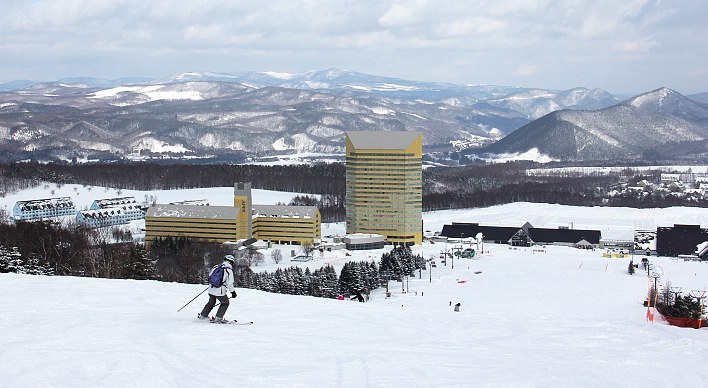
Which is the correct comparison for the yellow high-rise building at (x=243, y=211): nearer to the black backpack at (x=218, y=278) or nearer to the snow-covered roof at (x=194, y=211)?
the snow-covered roof at (x=194, y=211)

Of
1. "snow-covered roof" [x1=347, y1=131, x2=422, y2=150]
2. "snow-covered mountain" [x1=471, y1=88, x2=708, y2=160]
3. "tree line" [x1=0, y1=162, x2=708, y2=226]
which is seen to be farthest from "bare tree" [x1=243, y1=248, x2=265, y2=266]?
"snow-covered mountain" [x1=471, y1=88, x2=708, y2=160]

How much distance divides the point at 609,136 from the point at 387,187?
389 feet

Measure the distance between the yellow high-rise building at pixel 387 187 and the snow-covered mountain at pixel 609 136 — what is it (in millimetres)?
97702

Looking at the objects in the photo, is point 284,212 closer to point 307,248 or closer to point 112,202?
point 307,248

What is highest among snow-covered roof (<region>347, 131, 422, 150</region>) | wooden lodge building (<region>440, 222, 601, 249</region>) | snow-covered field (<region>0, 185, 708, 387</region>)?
snow-covered roof (<region>347, 131, 422, 150</region>)

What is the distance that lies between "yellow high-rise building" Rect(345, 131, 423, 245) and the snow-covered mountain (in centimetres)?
9770

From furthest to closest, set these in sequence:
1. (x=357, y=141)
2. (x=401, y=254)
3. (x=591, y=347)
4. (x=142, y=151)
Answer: (x=142, y=151) → (x=357, y=141) → (x=401, y=254) → (x=591, y=347)

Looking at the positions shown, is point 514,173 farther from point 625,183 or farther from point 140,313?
point 140,313

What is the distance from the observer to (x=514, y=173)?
103 m

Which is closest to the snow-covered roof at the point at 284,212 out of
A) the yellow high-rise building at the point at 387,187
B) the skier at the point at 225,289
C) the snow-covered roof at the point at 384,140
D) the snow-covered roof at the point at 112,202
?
the yellow high-rise building at the point at 387,187

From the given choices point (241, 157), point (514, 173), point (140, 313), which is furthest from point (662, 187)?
point (140, 313)

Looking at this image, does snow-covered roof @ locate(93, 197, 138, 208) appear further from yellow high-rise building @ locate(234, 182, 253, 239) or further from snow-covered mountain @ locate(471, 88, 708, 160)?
snow-covered mountain @ locate(471, 88, 708, 160)

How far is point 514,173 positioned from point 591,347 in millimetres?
96717

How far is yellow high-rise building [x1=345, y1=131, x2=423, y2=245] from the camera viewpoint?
4578 centimetres
